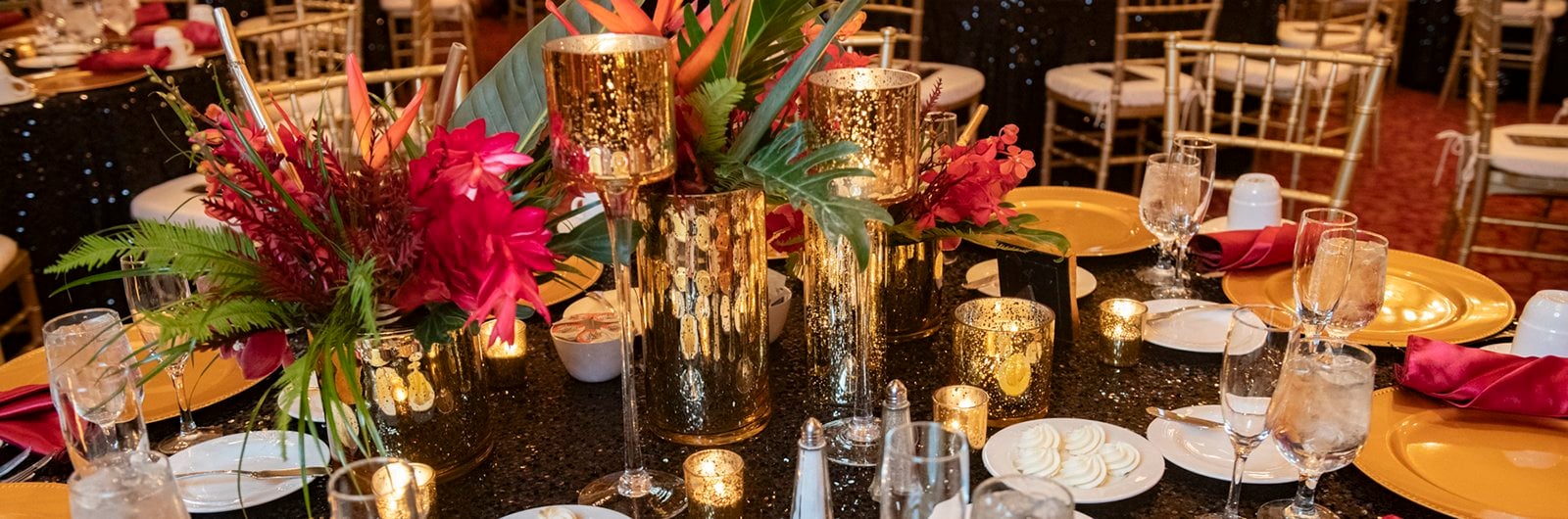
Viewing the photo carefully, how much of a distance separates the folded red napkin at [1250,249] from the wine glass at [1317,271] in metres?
0.22

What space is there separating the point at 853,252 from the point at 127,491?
56cm

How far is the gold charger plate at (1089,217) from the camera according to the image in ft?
5.23

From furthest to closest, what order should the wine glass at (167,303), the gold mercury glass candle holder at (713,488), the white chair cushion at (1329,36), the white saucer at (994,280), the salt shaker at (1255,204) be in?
the white chair cushion at (1329,36), the salt shaker at (1255,204), the white saucer at (994,280), the wine glass at (167,303), the gold mercury glass candle holder at (713,488)

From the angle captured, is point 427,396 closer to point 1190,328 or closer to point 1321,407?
point 1321,407

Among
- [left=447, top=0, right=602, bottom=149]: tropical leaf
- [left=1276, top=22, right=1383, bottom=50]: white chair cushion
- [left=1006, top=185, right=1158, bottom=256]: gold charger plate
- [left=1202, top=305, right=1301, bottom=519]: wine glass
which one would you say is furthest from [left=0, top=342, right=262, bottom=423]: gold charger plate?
[left=1276, top=22, right=1383, bottom=50]: white chair cushion

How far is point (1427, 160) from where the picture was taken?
4648 millimetres

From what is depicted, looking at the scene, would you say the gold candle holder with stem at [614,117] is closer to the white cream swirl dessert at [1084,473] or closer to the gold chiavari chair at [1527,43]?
the white cream swirl dessert at [1084,473]

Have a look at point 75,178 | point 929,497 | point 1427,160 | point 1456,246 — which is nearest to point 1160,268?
point 929,497

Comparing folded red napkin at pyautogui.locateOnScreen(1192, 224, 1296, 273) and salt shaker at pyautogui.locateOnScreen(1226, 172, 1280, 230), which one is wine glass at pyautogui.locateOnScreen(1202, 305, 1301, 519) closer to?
folded red napkin at pyautogui.locateOnScreen(1192, 224, 1296, 273)

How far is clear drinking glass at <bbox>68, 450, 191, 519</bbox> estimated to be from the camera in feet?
2.31

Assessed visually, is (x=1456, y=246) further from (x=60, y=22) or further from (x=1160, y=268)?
(x=60, y=22)

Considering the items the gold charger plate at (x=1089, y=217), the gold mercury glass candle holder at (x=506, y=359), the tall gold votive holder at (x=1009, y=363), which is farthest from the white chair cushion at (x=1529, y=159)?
the gold mercury glass candle holder at (x=506, y=359)

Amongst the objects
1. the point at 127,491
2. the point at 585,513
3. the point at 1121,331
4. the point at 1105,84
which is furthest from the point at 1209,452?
the point at 1105,84

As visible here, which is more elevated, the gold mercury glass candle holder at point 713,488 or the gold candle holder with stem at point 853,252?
the gold candle holder with stem at point 853,252
